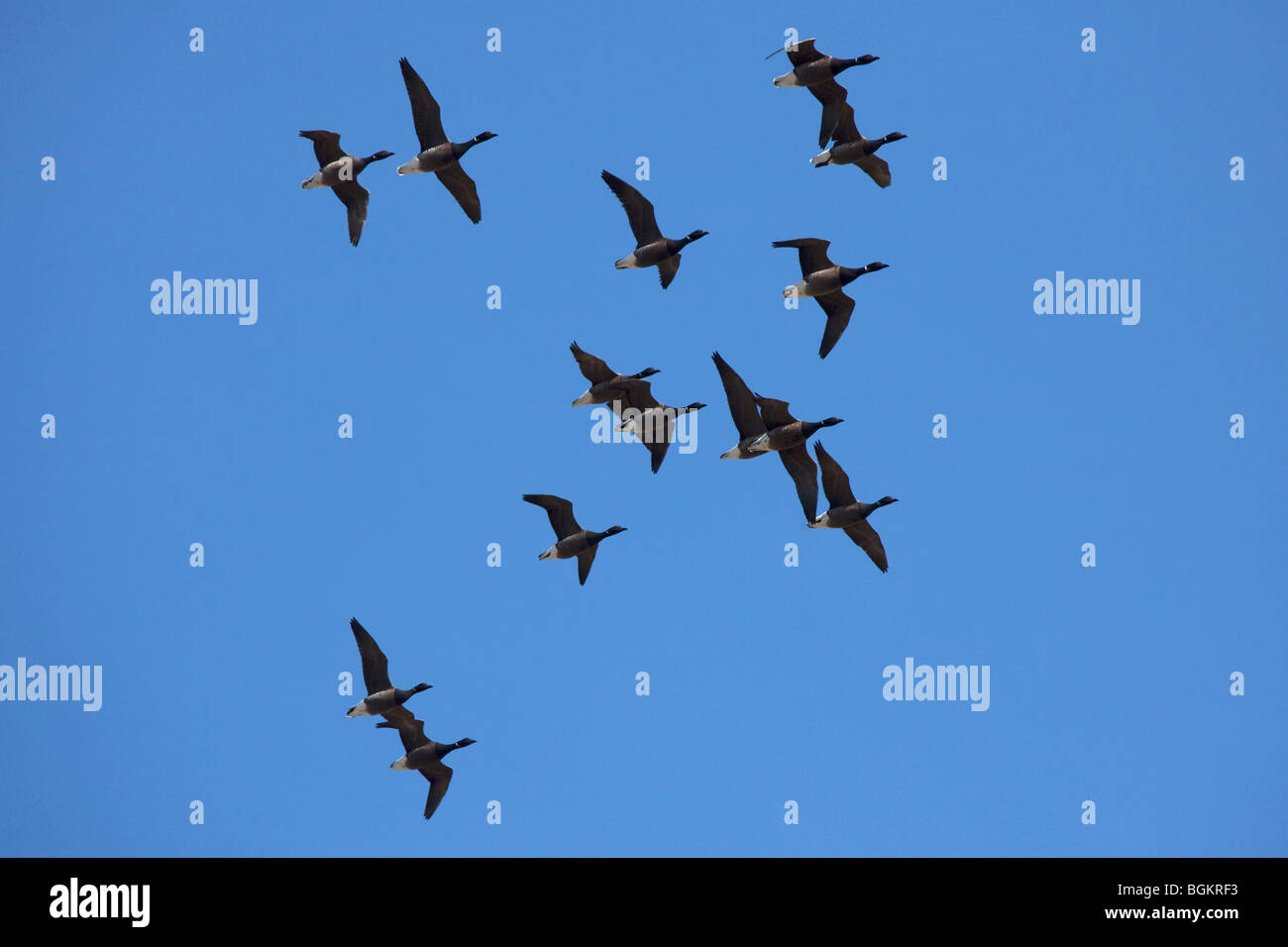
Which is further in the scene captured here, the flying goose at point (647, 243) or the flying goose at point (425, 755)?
the flying goose at point (425, 755)

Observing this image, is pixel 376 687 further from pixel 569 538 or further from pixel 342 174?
pixel 342 174

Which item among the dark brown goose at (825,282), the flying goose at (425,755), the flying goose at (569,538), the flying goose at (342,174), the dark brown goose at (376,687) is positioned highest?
the flying goose at (342,174)

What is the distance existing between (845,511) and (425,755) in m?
11.9

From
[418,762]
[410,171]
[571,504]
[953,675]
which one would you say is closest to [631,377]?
[571,504]

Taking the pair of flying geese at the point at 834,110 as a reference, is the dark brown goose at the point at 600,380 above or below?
below

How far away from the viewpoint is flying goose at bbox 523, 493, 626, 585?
135 feet

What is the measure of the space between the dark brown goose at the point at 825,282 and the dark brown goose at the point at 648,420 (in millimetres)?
4037

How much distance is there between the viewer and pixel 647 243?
3997cm

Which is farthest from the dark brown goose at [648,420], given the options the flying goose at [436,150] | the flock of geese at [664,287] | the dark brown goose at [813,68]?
the dark brown goose at [813,68]

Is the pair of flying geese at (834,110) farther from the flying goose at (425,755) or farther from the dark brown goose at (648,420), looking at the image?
the flying goose at (425,755)

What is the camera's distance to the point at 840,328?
131ft

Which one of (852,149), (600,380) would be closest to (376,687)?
(600,380)

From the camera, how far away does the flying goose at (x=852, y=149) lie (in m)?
40.8
